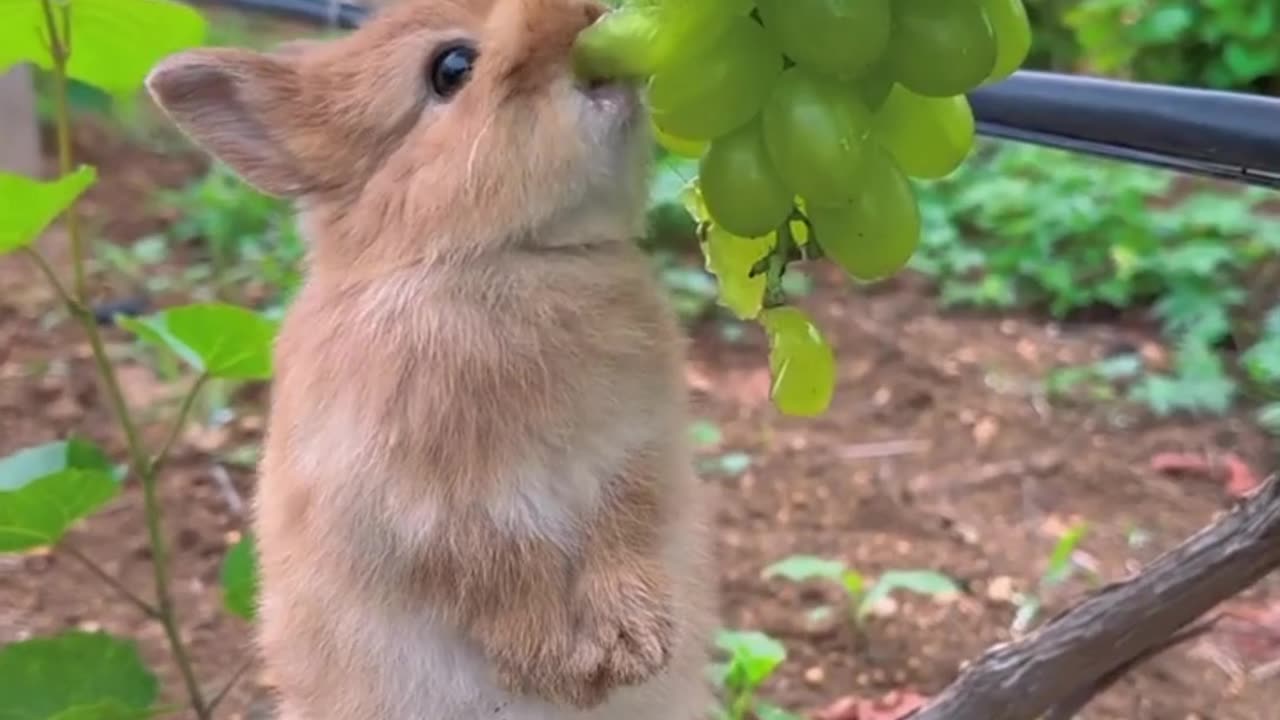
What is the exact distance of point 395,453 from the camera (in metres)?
0.90

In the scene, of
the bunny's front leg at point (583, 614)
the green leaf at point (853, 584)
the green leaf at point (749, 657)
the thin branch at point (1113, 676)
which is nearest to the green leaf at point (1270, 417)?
the green leaf at point (853, 584)

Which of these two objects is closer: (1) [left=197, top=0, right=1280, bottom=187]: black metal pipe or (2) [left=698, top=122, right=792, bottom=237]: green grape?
(2) [left=698, top=122, right=792, bottom=237]: green grape

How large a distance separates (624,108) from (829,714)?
107cm

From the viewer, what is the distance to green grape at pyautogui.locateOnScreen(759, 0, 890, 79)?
650 mm

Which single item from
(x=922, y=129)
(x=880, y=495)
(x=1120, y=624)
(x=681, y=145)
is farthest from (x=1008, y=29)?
Answer: (x=880, y=495)

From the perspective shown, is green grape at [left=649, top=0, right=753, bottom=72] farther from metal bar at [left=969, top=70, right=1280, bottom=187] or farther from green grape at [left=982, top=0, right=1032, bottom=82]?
metal bar at [left=969, top=70, right=1280, bottom=187]

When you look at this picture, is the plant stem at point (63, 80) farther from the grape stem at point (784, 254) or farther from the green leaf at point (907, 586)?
the green leaf at point (907, 586)

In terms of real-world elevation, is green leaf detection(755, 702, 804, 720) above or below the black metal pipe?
below

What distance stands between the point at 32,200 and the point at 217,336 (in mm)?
207

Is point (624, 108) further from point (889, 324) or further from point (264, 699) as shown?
point (889, 324)

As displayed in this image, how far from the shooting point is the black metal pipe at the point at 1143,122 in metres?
0.90

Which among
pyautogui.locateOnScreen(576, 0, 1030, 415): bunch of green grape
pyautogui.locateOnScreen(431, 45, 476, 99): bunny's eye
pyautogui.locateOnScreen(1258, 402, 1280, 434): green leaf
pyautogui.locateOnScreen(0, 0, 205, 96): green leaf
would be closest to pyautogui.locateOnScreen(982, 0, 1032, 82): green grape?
pyautogui.locateOnScreen(576, 0, 1030, 415): bunch of green grape

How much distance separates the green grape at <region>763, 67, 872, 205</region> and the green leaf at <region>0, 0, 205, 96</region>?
67 cm

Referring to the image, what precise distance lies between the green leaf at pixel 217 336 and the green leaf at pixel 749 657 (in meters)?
0.52
